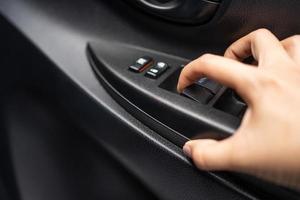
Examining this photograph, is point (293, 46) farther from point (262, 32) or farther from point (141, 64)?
point (141, 64)

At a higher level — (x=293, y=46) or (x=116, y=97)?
(x=293, y=46)

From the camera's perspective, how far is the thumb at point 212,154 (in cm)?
44

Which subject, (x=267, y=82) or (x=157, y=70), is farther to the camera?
(x=157, y=70)

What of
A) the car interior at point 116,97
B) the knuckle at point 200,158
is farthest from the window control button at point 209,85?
the knuckle at point 200,158

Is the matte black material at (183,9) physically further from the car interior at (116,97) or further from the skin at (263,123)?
the skin at (263,123)

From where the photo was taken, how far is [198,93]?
552 mm

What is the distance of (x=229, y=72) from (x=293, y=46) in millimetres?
101

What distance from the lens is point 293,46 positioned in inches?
20.3

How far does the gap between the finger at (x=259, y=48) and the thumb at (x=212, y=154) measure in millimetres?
106

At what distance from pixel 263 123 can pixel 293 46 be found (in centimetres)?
14

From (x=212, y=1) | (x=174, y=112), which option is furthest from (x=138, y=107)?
(x=212, y=1)

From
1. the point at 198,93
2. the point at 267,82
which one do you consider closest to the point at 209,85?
the point at 198,93

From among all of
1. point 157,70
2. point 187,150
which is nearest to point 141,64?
point 157,70

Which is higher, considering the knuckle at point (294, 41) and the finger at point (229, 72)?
the knuckle at point (294, 41)
